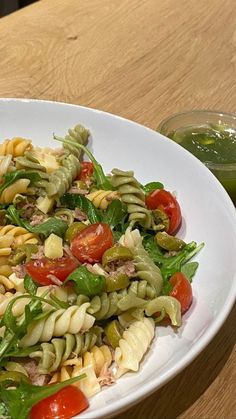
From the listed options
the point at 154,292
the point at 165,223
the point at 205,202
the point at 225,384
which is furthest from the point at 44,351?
the point at 205,202

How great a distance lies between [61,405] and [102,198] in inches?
32.0

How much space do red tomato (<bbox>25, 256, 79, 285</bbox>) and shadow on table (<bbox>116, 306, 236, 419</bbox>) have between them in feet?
1.34

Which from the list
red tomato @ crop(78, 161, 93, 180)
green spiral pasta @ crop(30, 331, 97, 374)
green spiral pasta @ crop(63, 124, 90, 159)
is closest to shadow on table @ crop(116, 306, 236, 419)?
green spiral pasta @ crop(30, 331, 97, 374)

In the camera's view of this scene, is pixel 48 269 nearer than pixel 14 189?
Yes

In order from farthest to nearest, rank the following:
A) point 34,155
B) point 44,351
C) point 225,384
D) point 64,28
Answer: point 64,28, point 34,155, point 225,384, point 44,351

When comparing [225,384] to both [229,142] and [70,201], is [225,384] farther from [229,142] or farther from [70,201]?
[229,142]

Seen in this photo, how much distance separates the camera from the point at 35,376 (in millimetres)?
1523

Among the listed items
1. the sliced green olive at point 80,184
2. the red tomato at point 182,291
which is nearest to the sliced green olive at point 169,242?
the red tomato at point 182,291

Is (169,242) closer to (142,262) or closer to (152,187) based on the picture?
(142,262)

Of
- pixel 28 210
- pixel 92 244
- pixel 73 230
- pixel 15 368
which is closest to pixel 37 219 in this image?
pixel 28 210

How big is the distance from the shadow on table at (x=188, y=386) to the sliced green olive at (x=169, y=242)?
11.7 inches

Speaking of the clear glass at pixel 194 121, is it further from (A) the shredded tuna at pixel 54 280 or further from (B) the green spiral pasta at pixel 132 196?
(A) the shredded tuna at pixel 54 280

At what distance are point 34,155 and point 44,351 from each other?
863 mm

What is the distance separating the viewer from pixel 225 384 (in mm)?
1661
